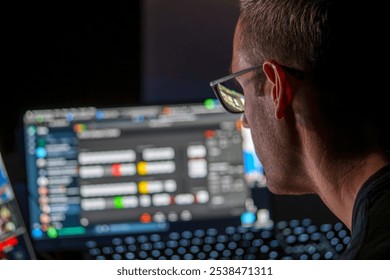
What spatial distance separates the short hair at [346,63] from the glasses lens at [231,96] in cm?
21

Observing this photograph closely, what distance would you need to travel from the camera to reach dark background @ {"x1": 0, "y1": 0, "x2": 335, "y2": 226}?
1.60 meters

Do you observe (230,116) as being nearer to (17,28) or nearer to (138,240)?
(138,240)

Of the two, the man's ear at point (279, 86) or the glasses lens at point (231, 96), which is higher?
the man's ear at point (279, 86)

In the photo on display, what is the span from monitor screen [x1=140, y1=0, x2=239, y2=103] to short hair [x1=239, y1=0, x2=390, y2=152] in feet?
2.12

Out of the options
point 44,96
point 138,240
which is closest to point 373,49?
point 138,240

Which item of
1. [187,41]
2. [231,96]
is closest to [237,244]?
[231,96]

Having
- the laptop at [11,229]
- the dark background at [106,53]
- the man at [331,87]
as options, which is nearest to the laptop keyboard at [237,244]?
the laptop at [11,229]

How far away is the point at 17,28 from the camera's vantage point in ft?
5.31

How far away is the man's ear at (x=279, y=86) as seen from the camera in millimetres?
1021

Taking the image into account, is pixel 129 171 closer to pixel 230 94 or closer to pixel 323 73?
pixel 230 94

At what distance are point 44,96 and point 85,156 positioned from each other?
0.67 feet

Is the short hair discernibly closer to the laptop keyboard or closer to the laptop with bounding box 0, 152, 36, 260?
the laptop keyboard

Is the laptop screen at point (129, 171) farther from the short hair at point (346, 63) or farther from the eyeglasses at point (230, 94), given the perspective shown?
the short hair at point (346, 63)

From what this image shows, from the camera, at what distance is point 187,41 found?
167 cm
